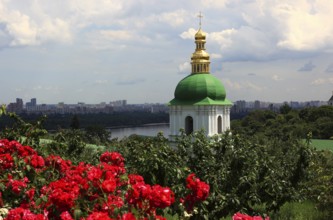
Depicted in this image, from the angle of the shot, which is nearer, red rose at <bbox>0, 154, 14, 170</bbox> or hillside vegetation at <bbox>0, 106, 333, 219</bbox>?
red rose at <bbox>0, 154, 14, 170</bbox>

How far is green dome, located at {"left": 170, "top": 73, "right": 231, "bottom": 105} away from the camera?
20266mm

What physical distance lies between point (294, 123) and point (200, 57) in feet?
81.3

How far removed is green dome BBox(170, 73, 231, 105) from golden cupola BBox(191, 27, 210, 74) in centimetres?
43

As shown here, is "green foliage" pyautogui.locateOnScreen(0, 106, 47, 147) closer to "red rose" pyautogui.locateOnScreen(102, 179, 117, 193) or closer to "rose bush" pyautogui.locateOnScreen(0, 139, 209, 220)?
"rose bush" pyautogui.locateOnScreen(0, 139, 209, 220)

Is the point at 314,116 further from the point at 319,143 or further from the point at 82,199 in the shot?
the point at 82,199

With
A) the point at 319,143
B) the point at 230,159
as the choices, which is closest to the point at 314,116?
the point at 319,143

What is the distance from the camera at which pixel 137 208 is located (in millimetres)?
2977

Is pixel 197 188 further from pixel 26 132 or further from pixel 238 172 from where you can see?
pixel 26 132

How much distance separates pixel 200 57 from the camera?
21234 mm

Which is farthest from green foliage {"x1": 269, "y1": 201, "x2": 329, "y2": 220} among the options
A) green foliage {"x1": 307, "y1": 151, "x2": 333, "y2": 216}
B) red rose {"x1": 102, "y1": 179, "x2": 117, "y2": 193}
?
red rose {"x1": 102, "y1": 179, "x2": 117, "y2": 193}

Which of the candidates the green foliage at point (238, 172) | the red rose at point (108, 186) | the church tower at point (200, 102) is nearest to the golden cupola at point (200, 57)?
the church tower at point (200, 102)

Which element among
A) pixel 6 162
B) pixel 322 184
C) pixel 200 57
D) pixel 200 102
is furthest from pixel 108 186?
pixel 200 57

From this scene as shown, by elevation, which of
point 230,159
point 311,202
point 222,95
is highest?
point 222,95

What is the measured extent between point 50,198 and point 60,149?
5.00 meters
